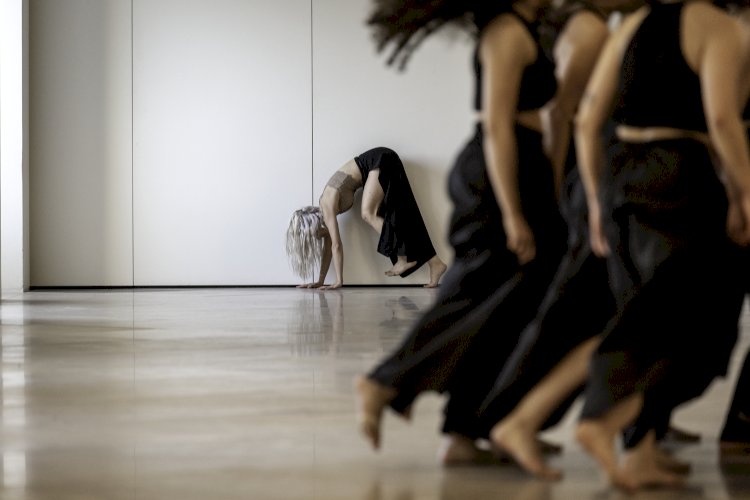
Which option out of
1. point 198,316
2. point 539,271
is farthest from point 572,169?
point 198,316

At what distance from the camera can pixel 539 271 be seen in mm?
2713

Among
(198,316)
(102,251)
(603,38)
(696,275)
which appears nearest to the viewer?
(696,275)

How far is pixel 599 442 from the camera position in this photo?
240cm

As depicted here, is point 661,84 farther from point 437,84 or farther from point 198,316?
point 437,84

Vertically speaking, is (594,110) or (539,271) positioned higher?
(594,110)

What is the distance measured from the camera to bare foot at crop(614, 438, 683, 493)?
242cm

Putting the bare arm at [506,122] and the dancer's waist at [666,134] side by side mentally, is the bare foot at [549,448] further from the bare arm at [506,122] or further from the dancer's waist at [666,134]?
the dancer's waist at [666,134]

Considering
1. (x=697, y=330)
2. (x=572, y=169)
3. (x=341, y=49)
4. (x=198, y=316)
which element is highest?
(x=341, y=49)

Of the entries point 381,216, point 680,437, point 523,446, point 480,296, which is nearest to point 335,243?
point 381,216

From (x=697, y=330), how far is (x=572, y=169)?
519 millimetres

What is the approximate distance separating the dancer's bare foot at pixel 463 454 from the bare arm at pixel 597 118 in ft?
1.80

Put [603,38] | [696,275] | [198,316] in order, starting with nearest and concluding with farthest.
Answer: [696,275]
[603,38]
[198,316]

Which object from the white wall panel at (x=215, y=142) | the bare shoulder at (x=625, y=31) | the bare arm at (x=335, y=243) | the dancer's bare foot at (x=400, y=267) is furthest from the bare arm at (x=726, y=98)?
the white wall panel at (x=215, y=142)

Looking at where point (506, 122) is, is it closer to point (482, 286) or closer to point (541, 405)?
point (482, 286)
